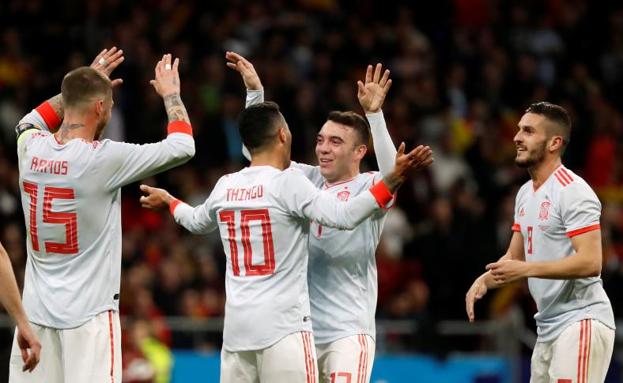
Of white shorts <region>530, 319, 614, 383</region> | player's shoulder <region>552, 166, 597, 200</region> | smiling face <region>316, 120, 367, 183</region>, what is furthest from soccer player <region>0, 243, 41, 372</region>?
player's shoulder <region>552, 166, 597, 200</region>

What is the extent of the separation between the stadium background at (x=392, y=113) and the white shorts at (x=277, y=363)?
6.25 m

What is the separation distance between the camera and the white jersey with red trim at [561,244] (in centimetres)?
814

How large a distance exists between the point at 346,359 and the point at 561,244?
1.54m

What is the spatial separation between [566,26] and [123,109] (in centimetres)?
744

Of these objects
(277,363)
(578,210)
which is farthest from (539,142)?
(277,363)

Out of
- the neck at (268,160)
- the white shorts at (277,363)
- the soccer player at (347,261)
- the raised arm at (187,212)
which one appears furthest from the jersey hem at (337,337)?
the neck at (268,160)

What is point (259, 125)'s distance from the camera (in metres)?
7.93

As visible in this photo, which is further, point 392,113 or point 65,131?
point 392,113

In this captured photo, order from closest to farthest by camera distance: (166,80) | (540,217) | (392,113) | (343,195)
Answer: (166,80), (540,217), (343,195), (392,113)

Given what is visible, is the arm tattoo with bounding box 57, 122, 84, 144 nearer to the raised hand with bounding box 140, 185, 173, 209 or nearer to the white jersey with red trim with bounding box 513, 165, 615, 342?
the raised hand with bounding box 140, 185, 173, 209

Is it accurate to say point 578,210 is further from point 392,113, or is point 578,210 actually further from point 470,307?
point 392,113

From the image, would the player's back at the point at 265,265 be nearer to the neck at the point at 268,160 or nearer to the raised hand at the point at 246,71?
the neck at the point at 268,160

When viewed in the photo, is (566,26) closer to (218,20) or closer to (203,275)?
(218,20)

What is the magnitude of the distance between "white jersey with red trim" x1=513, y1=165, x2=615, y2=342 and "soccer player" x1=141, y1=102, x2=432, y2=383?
1.27 meters
